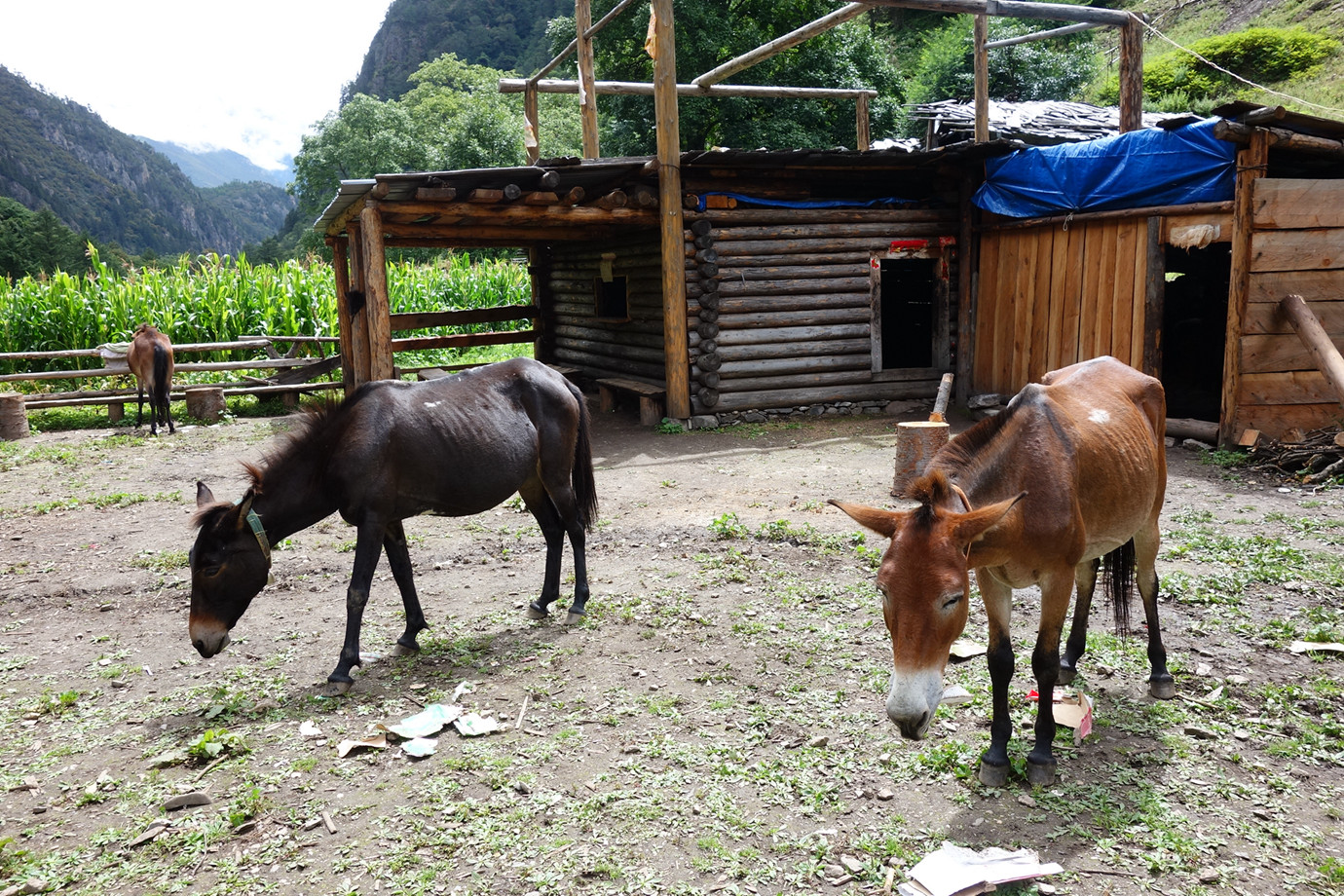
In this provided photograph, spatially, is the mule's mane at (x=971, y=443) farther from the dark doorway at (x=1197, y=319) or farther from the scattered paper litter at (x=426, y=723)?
the dark doorway at (x=1197, y=319)

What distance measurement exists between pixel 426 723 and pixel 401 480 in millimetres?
1504

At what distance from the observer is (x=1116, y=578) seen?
14.8 ft

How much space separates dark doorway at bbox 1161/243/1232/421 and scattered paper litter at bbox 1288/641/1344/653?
8834 mm

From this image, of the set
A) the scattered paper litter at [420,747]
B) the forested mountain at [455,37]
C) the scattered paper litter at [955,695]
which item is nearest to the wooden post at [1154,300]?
the scattered paper litter at [955,695]

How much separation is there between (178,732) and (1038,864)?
4019mm

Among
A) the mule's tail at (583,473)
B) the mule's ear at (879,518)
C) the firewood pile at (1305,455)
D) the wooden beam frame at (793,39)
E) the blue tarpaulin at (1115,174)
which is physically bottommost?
the firewood pile at (1305,455)

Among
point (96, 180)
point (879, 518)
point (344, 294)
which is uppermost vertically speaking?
point (96, 180)

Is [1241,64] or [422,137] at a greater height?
[422,137]

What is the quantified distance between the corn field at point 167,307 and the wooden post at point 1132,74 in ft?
45.9

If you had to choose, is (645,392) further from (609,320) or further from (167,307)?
(167,307)

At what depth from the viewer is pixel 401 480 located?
505 cm

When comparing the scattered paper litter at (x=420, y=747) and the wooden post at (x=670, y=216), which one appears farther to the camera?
the wooden post at (x=670, y=216)

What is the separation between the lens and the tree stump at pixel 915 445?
7.68m

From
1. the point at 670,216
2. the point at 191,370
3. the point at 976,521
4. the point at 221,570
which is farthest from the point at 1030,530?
the point at 191,370
